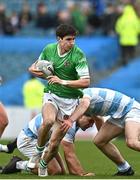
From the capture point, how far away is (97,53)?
27156 mm

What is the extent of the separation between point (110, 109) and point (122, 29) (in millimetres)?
14215

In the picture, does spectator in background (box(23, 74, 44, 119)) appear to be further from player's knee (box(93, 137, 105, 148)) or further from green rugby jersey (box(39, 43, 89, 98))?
green rugby jersey (box(39, 43, 89, 98))

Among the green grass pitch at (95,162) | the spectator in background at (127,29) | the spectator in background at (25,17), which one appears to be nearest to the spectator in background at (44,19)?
the spectator in background at (25,17)

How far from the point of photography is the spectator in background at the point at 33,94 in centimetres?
2359

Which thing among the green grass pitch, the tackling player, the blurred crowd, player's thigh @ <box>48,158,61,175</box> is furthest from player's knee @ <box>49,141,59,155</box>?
the blurred crowd

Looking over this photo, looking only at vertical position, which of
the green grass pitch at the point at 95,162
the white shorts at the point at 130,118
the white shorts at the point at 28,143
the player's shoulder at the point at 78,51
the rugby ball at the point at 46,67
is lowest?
the green grass pitch at the point at 95,162

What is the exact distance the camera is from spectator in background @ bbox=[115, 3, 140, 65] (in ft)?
89.0

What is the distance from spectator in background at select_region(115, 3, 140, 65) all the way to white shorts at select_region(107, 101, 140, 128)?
1371 centimetres

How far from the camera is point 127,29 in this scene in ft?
89.9

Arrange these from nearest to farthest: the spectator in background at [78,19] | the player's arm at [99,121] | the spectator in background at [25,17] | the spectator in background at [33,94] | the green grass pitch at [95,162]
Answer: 1. the green grass pitch at [95,162]
2. the player's arm at [99,121]
3. the spectator in background at [33,94]
4. the spectator in background at [78,19]
5. the spectator in background at [25,17]

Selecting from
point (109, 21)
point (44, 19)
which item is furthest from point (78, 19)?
point (44, 19)

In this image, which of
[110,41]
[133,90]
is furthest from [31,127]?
[110,41]

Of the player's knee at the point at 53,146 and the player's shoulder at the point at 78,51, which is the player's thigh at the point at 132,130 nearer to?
the player's knee at the point at 53,146

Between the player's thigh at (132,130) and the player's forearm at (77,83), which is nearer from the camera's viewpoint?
the player's forearm at (77,83)
